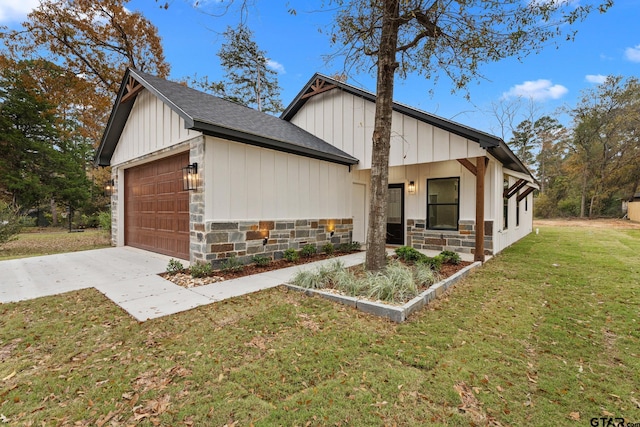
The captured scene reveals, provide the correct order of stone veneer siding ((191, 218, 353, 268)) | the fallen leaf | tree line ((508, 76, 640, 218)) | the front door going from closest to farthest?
the fallen leaf
stone veneer siding ((191, 218, 353, 268))
the front door
tree line ((508, 76, 640, 218))

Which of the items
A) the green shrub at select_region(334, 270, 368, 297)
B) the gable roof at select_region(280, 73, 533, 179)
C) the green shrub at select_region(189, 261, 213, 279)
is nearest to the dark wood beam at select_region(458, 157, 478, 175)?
the gable roof at select_region(280, 73, 533, 179)

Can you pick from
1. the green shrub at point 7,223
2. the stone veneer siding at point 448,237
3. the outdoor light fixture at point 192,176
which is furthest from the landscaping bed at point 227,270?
the green shrub at point 7,223

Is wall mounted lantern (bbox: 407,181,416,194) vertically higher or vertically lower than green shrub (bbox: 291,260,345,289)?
higher

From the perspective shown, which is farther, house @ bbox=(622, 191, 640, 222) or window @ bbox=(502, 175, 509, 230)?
house @ bbox=(622, 191, 640, 222)

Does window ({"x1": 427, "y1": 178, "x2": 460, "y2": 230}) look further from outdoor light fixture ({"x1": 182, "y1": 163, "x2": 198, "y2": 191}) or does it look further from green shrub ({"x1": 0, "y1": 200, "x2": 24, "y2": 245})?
green shrub ({"x1": 0, "y1": 200, "x2": 24, "y2": 245})

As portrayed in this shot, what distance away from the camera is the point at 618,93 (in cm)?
2445

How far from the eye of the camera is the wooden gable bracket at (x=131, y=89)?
709 cm

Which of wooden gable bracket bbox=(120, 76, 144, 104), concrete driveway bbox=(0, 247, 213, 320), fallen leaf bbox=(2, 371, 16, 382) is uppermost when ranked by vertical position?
wooden gable bracket bbox=(120, 76, 144, 104)

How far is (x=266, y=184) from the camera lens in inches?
251

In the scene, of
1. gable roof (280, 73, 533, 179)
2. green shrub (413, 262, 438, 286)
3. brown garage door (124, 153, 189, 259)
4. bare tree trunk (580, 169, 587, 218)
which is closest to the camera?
green shrub (413, 262, 438, 286)

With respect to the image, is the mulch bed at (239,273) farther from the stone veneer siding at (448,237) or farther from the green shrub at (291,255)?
the stone veneer siding at (448,237)

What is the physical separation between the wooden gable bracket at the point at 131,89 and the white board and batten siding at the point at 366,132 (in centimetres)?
490

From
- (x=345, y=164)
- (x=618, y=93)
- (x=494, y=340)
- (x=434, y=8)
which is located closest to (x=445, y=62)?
(x=434, y=8)

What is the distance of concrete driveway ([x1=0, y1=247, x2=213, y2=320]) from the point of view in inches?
156
